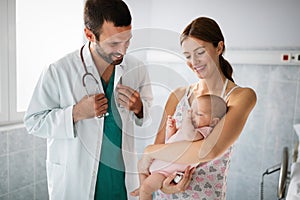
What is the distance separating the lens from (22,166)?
185 cm

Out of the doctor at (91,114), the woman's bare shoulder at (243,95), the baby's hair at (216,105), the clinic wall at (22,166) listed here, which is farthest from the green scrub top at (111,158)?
the clinic wall at (22,166)

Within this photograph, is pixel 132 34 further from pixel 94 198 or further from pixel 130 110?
pixel 94 198

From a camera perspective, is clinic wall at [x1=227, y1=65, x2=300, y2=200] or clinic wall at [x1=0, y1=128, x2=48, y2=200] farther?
clinic wall at [x1=0, y1=128, x2=48, y2=200]

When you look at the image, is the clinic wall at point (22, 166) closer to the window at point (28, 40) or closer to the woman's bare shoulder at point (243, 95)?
the window at point (28, 40)

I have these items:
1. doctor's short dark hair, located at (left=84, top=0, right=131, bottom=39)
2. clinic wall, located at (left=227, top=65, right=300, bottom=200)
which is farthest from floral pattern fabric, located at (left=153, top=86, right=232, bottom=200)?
doctor's short dark hair, located at (left=84, top=0, right=131, bottom=39)

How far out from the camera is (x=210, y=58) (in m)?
1.28

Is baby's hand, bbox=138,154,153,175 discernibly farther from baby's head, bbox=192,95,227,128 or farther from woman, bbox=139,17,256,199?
baby's head, bbox=192,95,227,128

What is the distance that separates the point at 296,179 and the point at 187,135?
44cm

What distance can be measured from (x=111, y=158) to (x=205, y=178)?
1.27 ft

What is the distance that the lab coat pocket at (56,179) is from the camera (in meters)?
1.34

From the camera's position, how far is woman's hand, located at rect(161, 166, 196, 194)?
1.29 meters

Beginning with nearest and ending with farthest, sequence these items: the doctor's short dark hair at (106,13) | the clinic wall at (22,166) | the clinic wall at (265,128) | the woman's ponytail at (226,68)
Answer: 1. the doctor's short dark hair at (106,13)
2. the woman's ponytail at (226,68)
3. the clinic wall at (265,128)
4. the clinic wall at (22,166)

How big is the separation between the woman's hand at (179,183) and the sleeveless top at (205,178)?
1.0 inches

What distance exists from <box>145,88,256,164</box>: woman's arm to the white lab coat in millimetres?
136
